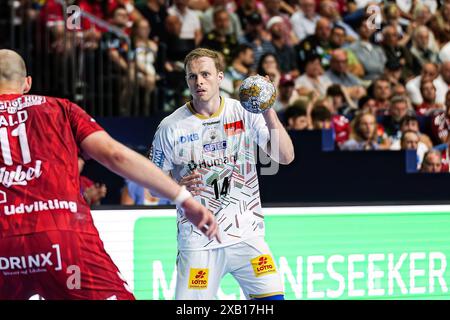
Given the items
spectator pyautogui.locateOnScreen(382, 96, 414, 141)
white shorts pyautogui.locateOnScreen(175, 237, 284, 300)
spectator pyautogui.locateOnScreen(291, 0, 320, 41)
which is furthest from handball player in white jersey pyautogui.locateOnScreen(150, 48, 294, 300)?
spectator pyautogui.locateOnScreen(291, 0, 320, 41)

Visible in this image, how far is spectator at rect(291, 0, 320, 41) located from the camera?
14000mm

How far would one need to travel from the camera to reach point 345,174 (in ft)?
36.2

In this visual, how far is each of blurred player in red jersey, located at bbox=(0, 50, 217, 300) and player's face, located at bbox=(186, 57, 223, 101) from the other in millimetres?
1871

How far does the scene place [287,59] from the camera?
522 inches

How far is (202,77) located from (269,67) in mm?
5310

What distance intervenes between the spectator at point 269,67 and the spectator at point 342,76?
43.7 inches

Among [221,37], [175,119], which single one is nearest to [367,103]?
[221,37]

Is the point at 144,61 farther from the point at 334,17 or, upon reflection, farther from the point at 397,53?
the point at 397,53

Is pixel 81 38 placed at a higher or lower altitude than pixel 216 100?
higher
